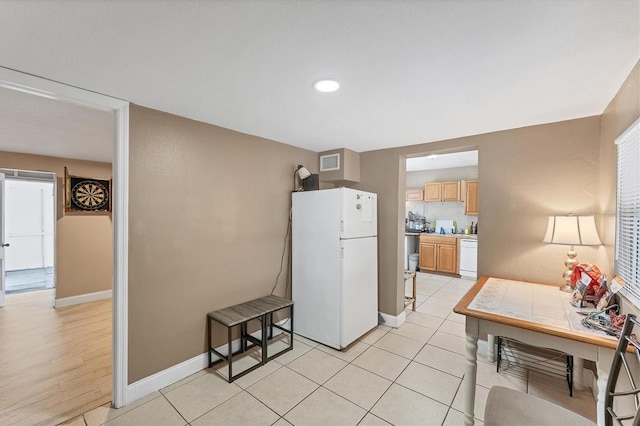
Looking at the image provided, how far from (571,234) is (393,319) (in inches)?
78.3

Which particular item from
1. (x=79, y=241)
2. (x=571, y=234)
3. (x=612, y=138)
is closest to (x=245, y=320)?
(x=571, y=234)

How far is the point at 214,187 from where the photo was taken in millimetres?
2516

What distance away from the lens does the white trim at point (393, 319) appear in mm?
3271

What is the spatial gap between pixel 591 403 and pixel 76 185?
6.55 meters

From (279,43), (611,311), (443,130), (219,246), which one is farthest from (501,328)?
(219,246)

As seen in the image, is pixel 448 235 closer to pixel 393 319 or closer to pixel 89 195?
pixel 393 319

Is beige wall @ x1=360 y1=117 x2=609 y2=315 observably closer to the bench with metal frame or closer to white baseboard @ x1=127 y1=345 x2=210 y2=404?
the bench with metal frame

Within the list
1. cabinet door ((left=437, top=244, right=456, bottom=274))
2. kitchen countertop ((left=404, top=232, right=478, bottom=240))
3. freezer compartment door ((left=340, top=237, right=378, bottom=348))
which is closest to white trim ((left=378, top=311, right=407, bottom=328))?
freezer compartment door ((left=340, top=237, right=378, bottom=348))

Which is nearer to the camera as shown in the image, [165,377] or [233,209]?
[165,377]

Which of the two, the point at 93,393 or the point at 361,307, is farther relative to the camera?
the point at 361,307

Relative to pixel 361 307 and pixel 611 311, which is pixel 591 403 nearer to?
pixel 611 311

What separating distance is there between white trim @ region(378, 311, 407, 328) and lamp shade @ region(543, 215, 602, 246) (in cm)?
182

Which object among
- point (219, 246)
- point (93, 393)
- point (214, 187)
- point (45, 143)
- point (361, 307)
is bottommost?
point (93, 393)

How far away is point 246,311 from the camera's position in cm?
250
